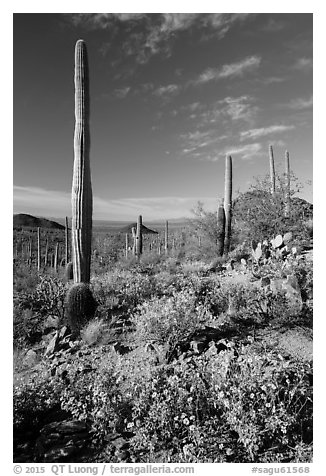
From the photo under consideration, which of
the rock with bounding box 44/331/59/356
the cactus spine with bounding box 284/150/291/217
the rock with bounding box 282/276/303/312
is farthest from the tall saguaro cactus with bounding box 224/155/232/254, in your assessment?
the rock with bounding box 44/331/59/356

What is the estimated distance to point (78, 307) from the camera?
4840 mm

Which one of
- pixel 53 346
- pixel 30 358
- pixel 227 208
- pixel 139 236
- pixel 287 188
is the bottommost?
pixel 30 358

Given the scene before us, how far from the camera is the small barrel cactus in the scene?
4.81 m

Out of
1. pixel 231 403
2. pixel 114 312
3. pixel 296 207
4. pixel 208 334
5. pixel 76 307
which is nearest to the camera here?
pixel 231 403

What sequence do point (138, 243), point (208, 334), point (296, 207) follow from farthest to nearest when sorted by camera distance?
point (138, 243) < point (296, 207) < point (208, 334)

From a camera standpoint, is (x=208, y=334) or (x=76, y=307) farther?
(x=76, y=307)

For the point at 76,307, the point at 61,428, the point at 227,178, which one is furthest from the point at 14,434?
the point at 227,178

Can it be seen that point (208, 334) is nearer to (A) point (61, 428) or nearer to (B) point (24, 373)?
(A) point (61, 428)

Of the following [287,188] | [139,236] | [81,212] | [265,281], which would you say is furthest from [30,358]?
[139,236]

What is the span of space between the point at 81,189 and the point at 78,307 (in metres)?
1.84

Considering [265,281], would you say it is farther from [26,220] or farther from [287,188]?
[287,188]

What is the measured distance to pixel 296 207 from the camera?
10.7 m

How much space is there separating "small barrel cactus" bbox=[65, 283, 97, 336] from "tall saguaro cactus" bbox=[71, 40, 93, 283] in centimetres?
31
